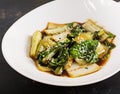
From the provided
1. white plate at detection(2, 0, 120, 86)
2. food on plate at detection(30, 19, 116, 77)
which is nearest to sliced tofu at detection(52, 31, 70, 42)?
food on plate at detection(30, 19, 116, 77)

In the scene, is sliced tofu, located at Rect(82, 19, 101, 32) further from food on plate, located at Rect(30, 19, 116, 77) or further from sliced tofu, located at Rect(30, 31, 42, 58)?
sliced tofu, located at Rect(30, 31, 42, 58)

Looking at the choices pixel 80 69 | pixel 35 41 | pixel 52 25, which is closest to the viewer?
pixel 80 69

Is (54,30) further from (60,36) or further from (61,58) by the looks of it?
(61,58)

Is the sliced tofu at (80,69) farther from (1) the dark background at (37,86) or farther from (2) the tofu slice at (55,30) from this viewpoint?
(2) the tofu slice at (55,30)

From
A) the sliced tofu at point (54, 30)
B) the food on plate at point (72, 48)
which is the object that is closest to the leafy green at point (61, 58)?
the food on plate at point (72, 48)

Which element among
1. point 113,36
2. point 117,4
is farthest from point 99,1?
point 113,36

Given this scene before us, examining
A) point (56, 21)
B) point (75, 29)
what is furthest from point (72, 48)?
point (56, 21)

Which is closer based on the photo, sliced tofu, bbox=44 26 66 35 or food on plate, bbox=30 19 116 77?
food on plate, bbox=30 19 116 77
